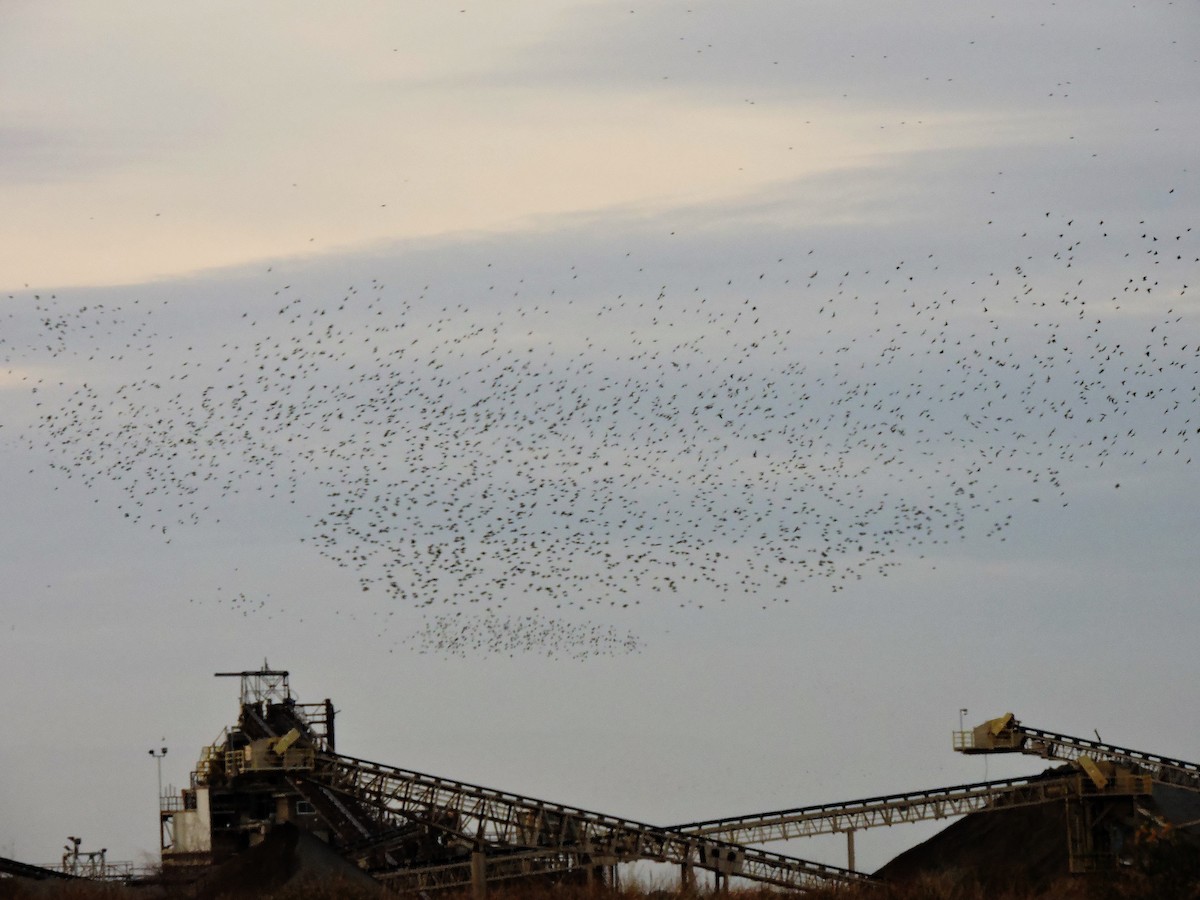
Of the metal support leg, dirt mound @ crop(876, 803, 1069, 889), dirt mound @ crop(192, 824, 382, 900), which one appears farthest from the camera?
dirt mound @ crop(876, 803, 1069, 889)

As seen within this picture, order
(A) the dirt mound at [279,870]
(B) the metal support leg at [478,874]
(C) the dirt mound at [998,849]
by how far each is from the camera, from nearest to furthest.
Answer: (A) the dirt mound at [279,870] → (B) the metal support leg at [478,874] → (C) the dirt mound at [998,849]

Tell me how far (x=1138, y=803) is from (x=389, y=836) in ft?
142

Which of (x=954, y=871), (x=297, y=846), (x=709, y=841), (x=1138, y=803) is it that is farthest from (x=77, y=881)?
(x=1138, y=803)

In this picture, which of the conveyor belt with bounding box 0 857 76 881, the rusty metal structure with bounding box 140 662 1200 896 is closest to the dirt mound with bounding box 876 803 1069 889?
the rusty metal structure with bounding box 140 662 1200 896

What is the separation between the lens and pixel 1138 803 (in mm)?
112125

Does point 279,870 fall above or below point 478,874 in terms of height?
above

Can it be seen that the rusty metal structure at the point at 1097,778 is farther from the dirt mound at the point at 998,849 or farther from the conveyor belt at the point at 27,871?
the conveyor belt at the point at 27,871

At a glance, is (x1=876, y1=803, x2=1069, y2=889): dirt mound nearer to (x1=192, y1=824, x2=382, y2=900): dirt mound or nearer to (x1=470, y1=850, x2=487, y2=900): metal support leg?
(x1=470, y1=850, x2=487, y2=900): metal support leg

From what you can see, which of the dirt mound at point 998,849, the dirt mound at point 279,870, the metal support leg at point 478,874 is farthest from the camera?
the dirt mound at point 998,849

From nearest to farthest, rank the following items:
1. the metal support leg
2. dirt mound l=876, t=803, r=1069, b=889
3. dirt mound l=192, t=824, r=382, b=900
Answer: dirt mound l=192, t=824, r=382, b=900 < the metal support leg < dirt mound l=876, t=803, r=1069, b=889

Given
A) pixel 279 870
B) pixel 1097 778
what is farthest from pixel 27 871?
pixel 1097 778

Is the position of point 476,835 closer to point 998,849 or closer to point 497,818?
point 497,818

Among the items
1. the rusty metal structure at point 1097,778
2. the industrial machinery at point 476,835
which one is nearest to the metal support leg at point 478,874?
the industrial machinery at point 476,835

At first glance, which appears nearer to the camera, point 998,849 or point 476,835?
point 476,835
